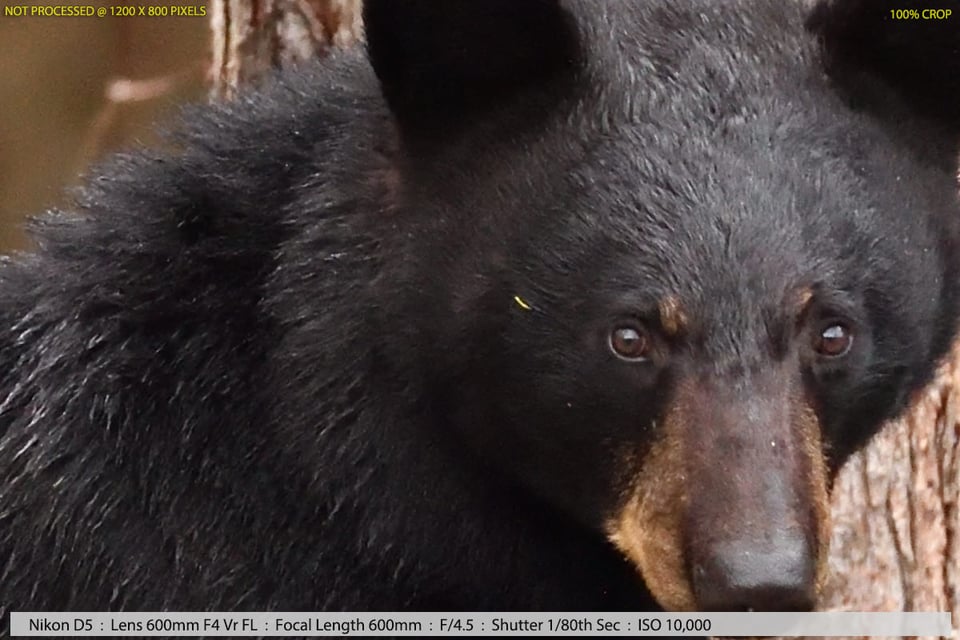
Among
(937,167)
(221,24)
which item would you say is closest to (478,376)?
(937,167)

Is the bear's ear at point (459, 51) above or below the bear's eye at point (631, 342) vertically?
above

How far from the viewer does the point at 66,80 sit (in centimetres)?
996

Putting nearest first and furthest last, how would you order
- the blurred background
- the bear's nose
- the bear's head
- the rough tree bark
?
the bear's nose < the bear's head < the rough tree bark < the blurred background

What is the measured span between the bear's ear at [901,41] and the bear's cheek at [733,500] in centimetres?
80

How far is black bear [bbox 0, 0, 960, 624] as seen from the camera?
295 centimetres

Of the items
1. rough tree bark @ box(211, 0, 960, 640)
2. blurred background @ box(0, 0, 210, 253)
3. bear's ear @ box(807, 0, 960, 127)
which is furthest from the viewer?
blurred background @ box(0, 0, 210, 253)

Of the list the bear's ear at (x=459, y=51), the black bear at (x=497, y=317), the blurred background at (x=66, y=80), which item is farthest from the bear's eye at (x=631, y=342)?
the blurred background at (x=66, y=80)

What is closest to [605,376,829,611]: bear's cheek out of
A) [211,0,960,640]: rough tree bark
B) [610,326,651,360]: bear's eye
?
[610,326,651,360]: bear's eye

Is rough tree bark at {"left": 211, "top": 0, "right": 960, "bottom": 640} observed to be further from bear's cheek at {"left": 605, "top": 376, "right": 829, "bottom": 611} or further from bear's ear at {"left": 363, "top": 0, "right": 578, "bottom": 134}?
bear's cheek at {"left": 605, "top": 376, "right": 829, "bottom": 611}

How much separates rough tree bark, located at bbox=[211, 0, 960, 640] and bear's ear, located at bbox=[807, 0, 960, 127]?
4.46ft

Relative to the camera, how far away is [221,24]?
4902mm

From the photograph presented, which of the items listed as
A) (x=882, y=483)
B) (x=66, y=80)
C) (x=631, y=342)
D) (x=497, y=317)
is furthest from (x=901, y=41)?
(x=66, y=80)

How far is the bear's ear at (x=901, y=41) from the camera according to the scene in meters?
3.24

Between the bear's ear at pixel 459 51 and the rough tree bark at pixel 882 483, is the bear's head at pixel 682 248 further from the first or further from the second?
the rough tree bark at pixel 882 483
